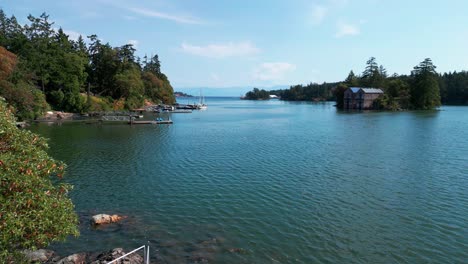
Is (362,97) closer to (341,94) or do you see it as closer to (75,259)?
(341,94)

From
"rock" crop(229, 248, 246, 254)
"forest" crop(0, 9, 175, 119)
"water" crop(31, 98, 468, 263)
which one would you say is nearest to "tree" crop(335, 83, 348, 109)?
"forest" crop(0, 9, 175, 119)

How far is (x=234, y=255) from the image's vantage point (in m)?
15.5

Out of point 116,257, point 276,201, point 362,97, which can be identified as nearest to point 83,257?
point 116,257

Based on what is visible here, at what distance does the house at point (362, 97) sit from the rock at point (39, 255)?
136054 mm

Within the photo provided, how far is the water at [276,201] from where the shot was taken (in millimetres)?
16203

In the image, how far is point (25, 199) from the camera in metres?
9.40

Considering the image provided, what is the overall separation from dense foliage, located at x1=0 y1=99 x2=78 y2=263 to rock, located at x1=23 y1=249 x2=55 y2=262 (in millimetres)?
3688

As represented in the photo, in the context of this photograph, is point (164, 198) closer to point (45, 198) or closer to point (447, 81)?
point (45, 198)

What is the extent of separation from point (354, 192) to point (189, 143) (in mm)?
28877

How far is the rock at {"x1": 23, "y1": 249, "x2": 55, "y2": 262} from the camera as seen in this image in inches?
565

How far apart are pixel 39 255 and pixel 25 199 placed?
23.2 feet

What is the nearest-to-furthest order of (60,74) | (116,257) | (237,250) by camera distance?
(116,257)
(237,250)
(60,74)

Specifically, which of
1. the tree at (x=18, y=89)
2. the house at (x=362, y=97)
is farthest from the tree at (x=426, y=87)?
the tree at (x=18, y=89)

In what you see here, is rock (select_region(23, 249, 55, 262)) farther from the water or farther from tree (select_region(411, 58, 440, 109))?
tree (select_region(411, 58, 440, 109))
